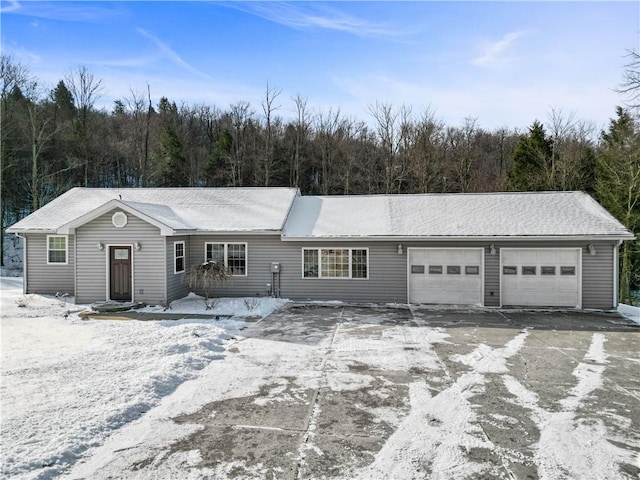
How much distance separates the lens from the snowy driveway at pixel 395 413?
3992mm

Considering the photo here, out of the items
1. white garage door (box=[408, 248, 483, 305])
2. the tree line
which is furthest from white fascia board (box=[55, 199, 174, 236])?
the tree line

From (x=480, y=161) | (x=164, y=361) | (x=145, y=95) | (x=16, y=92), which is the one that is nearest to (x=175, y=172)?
(x=145, y=95)

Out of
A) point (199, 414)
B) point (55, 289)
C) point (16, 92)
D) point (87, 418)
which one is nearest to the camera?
point (87, 418)

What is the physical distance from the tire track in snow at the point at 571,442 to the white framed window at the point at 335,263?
7535mm

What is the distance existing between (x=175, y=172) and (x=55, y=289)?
19.6 meters

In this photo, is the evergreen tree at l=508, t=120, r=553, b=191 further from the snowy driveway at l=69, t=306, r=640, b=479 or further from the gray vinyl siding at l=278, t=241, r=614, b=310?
the snowy driveway at l=69, t=306, r=640, b=479

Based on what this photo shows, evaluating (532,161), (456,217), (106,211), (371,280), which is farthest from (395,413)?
(532,161)

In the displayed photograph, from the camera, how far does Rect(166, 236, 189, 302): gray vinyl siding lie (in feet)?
41.0

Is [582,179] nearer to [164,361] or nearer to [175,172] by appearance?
[164,361]

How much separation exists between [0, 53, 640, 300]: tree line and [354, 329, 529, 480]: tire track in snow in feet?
74.3

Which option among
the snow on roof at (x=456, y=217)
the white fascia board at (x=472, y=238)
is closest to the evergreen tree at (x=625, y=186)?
the snow on roof at (x=456, y=217)

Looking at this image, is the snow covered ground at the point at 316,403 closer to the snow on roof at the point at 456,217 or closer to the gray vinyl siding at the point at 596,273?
the gray vinyl siding at the point at 596,273

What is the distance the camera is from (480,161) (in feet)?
103

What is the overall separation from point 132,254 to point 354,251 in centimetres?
730
